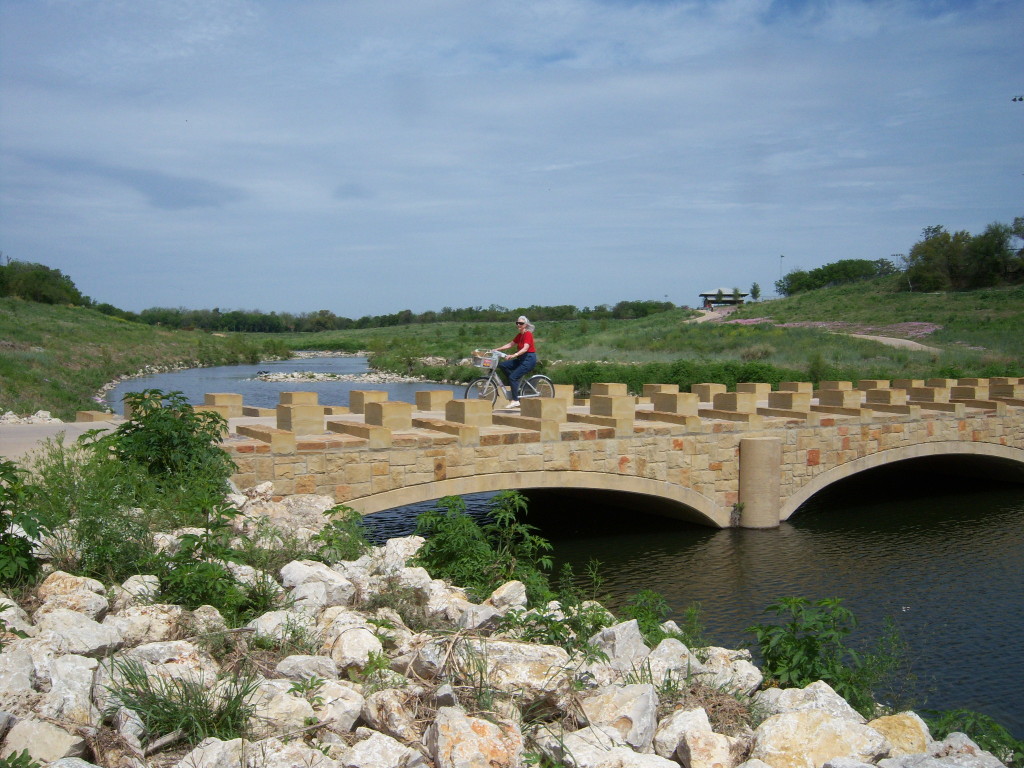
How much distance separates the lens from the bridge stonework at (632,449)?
30.7ft

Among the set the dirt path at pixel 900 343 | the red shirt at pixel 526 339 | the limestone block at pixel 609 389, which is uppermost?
the dirt path at pixel 900 343

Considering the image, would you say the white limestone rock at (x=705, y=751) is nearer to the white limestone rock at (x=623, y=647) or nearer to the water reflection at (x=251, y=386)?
the white limestone rock at (x=623, y=647)

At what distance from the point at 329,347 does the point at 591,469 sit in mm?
62517

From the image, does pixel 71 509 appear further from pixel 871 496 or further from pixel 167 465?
pixel 871 496

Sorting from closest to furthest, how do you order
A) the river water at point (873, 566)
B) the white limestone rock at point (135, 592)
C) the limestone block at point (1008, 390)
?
1. the white limestone rock at point (135, 592)
2. the river water at point (873, 566)
3. the limestone block at point (1008, 390)

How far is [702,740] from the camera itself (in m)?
4.45

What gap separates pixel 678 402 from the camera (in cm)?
1230

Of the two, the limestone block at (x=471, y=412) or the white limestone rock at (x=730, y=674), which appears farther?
the limestone block at (x=471, y=412)

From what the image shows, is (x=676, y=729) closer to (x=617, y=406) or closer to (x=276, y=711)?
(x=276, y=711)

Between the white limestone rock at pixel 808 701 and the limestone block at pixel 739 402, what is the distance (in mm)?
7880

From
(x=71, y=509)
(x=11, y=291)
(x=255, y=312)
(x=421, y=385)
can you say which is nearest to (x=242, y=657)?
(x=71, y=509)

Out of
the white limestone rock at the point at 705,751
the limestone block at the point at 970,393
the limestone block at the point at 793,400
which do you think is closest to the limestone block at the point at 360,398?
the limestone block at the point at 793,400

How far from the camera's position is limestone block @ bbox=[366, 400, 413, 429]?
1001cm

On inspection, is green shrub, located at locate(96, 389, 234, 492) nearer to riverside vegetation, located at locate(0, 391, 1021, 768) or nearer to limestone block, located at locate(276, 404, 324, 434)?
riverside vegetation, located at locate(0, 391, 1021, 768)
